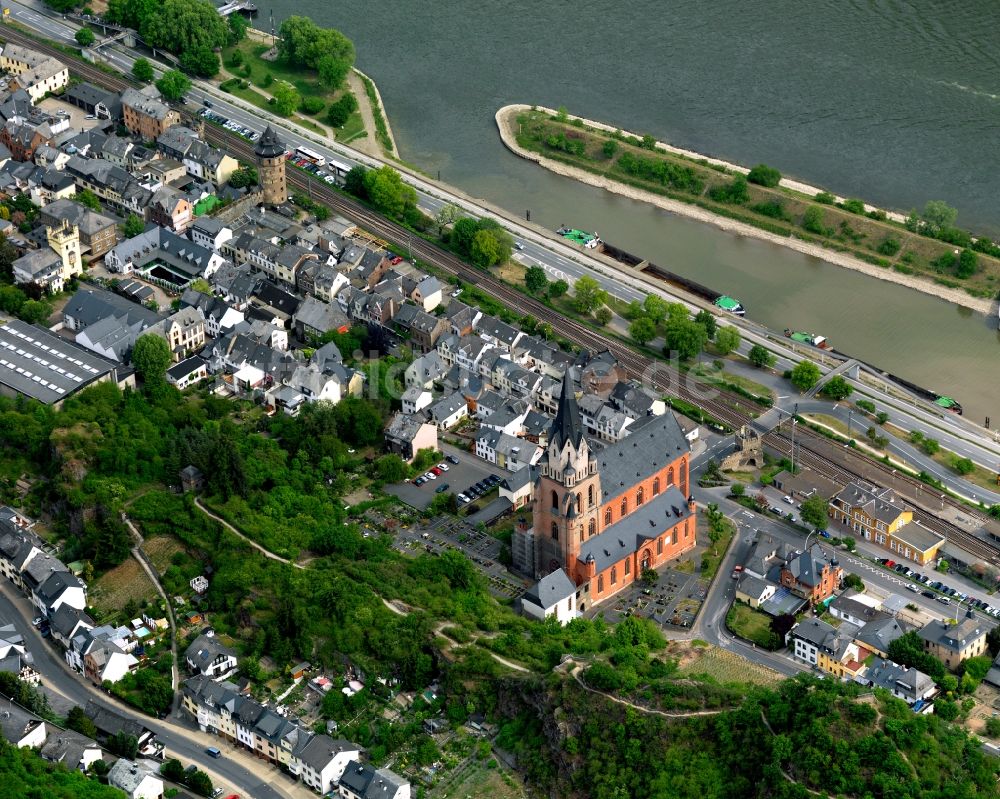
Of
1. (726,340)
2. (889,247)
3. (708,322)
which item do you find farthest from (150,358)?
(889,247)

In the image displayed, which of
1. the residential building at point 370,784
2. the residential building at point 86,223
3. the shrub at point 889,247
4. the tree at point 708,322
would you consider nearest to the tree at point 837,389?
the tree at point 708,322

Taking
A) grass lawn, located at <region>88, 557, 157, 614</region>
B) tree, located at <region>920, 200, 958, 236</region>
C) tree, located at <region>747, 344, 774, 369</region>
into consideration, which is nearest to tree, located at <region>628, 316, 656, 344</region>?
tree, located at <region>747, 344, 774, 369</region>

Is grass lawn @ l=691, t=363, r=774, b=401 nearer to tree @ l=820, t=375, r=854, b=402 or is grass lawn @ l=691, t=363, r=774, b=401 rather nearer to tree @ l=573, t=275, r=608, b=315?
tree @ l=820, t=375, r=854, b=402

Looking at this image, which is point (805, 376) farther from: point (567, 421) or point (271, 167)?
point (271, 167)

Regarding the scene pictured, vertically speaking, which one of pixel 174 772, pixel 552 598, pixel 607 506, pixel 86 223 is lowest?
pixel 174 772

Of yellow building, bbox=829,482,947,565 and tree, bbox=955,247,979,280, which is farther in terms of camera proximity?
tree, bbox=955,247,979,280

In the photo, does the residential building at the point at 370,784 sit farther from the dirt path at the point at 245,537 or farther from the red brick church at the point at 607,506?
the dirt path at the point at 245,537

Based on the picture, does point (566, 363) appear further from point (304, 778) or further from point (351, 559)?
point (304, 778)
